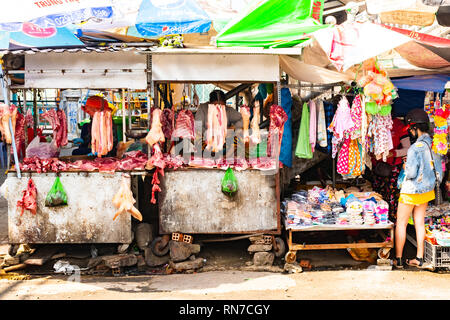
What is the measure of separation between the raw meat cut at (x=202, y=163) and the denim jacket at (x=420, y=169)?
110 inches

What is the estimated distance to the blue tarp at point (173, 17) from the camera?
7027 mm

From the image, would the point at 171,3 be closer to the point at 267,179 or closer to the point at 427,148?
the point at 267,179

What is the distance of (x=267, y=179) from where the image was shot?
21.6ft

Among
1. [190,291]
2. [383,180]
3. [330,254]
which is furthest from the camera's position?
[383,180]

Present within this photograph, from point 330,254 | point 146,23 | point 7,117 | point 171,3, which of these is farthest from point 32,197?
point 330,254

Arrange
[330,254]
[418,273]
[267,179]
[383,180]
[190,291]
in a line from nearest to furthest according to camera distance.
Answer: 1. [190,291]
2. [418,273]
3. [267,179]
4. [330,254]
5. [383,180]

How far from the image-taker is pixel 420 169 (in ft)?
20.2

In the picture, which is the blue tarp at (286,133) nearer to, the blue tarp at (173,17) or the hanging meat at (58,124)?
the blue tarp at (173,17)

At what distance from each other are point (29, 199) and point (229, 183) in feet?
9.53

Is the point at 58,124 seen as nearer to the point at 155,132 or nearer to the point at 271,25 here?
the point at 155,132

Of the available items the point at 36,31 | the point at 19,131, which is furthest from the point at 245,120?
the point at 36,31

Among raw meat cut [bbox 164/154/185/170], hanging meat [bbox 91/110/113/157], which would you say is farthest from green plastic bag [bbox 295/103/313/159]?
hanging meat [bbox 91/110/113/157]

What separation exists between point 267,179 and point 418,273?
98.1 inches

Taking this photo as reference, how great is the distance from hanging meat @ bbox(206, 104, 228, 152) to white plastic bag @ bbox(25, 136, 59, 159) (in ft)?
8.76
